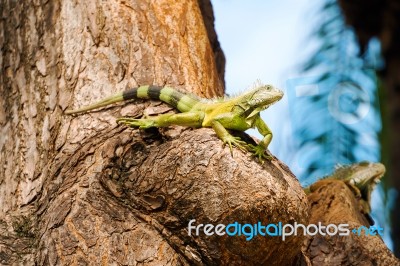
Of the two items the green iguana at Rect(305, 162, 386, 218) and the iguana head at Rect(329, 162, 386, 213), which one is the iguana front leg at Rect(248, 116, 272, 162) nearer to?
the green iguana at Rect(305, 162, 386, 218)

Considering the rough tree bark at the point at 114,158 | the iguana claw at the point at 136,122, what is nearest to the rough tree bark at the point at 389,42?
the rough tree bark at the point at 114,158

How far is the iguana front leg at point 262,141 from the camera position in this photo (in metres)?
4.49

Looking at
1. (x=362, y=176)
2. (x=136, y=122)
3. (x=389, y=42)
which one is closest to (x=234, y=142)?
(x=136, y=122)

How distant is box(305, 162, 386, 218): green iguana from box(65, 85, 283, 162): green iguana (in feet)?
7.70

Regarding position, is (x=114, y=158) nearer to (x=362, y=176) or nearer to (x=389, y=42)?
(x=389, y=42)

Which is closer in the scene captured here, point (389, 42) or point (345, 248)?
point (389, 42)

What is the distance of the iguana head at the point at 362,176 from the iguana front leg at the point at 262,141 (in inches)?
95.5

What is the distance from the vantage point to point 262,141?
4.64m

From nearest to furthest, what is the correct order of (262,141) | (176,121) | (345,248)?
1. (262,141)
2. (176,121)
3. (345,248)

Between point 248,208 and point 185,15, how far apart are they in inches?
91.1

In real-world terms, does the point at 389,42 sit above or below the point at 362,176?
above

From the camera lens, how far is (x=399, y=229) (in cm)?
332

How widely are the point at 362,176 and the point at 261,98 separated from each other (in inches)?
123

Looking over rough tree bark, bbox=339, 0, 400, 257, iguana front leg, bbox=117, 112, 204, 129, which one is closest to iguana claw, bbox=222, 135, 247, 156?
iguana front leg, bbox=117, 112, 204, 129
